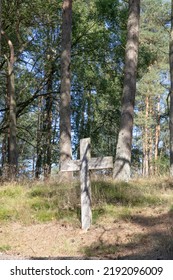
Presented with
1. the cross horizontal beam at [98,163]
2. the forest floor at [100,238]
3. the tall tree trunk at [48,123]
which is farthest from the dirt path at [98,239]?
the tall tree trunk at [48,123]

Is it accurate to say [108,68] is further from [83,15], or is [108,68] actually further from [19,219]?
[19,219]

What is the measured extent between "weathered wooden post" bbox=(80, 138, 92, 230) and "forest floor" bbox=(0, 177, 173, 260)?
205 millimetres

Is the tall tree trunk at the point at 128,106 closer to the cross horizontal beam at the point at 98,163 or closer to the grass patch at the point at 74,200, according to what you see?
the grass patch at the point at 74,200

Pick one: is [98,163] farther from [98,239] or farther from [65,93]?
[65,93]

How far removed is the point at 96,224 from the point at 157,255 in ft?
6.18

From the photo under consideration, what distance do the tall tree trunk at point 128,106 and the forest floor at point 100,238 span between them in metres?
2.26

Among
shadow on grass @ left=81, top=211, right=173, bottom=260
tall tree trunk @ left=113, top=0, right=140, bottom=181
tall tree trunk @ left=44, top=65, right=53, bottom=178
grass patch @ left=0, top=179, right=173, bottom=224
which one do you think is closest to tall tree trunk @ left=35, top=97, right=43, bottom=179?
tall tree trunk @ left=44, top=65, right=53, bottom=178

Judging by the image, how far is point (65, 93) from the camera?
12.7m

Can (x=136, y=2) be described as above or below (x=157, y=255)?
above

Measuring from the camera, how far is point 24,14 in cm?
1889

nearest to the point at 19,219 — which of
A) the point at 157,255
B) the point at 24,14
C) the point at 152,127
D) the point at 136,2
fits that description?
the point at 157,255

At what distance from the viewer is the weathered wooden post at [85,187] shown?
24.5 ft

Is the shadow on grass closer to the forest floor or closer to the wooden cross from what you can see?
the forest floor

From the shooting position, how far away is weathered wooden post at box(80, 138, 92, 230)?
7.45 meters
